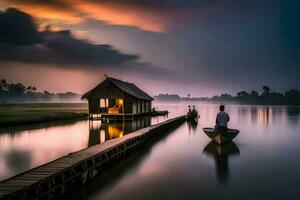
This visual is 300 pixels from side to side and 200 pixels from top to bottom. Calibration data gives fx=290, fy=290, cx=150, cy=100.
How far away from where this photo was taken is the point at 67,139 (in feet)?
77.7

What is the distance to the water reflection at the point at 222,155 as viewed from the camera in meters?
12.9

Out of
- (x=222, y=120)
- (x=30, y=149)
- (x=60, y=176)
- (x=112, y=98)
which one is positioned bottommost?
(x=30, y=149)

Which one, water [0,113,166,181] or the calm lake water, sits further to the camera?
water [0,113,166,181]

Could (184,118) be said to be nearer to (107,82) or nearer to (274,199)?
(107,82)

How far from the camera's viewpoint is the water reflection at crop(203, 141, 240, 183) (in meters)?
12.9

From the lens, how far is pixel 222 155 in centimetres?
1744

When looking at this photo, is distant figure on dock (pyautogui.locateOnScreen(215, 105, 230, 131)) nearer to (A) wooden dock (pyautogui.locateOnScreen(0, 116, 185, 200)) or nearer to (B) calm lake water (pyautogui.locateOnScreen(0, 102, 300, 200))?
(B) calm lake water (pyautogui.locateOnScreen(0, 102, 300, 200))

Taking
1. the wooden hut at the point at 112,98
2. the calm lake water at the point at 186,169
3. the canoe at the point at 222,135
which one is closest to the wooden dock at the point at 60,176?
the calm lake water at the point at 186,169

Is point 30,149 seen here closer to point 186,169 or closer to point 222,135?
point 186,169

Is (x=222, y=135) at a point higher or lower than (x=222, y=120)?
lower

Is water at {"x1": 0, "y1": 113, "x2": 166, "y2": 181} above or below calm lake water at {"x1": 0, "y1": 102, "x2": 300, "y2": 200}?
above

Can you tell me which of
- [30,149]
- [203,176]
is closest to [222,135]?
[203,176]

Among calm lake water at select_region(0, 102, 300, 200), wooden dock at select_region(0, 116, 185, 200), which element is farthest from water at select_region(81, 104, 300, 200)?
wooden dock at select_region(0, 116, 185, 200)

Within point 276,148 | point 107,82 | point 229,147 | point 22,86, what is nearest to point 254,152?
point 229,147
